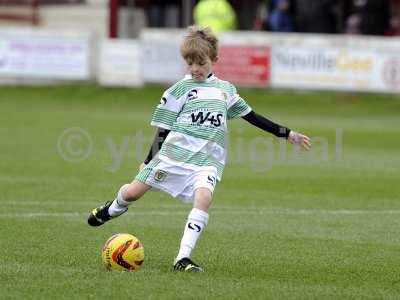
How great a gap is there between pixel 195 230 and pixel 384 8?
21508 mm

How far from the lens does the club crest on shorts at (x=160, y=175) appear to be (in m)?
8.98

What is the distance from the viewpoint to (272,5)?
31.5 m

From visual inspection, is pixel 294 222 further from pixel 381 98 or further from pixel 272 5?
pixel 272 5

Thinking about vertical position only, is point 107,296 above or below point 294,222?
above

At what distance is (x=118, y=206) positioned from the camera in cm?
927

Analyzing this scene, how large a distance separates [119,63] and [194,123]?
2106 cm

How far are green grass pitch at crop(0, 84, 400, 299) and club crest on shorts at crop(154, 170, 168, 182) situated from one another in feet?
2.11

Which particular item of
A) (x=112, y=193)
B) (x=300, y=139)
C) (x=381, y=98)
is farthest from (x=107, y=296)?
(x=381, y=98)

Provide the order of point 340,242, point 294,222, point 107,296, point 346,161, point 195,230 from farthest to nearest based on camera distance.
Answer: point 346,161 → point 294,222 → point 340,242 → point 195,230 → point 107,296

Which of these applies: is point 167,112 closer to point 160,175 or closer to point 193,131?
point 193,131

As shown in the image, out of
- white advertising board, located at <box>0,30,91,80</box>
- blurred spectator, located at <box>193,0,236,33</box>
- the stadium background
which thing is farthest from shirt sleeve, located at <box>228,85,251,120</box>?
white advertising board, located at <box>0,30,91,80</box>

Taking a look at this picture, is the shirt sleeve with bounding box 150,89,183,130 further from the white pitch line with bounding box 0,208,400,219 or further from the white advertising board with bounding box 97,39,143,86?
the white advertising board with bounding box 97,39,143,86

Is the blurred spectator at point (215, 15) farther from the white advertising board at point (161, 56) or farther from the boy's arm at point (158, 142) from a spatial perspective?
the boy's arm at point (158, 142)

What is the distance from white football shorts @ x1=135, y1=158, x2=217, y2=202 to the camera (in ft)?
29.1
